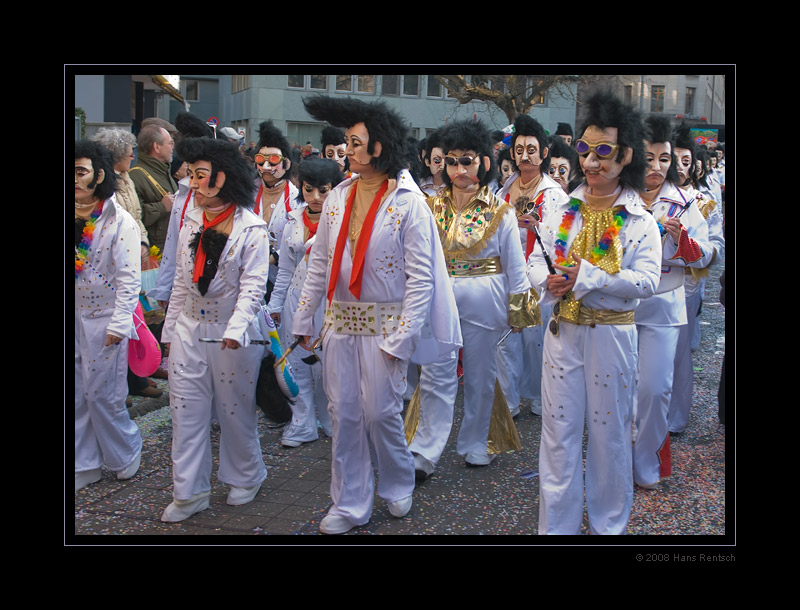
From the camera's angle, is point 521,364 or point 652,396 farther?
point 521,364

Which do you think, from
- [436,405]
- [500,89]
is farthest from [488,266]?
[500,89]

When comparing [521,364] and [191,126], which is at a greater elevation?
[191,126]

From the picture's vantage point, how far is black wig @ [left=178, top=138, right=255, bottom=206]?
4.64 m

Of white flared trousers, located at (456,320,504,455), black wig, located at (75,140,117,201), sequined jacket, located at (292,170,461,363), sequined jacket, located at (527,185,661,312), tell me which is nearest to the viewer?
sequined jacket, located at (527,185,661,312)

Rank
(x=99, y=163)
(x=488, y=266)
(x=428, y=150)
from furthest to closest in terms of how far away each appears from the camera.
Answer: (x=428, y=150) < (x=488, y=266) < (x=99, y=163)

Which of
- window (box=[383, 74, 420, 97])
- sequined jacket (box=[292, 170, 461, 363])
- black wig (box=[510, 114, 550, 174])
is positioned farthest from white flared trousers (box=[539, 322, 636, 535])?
window (box=[383, 74, 420, 97])

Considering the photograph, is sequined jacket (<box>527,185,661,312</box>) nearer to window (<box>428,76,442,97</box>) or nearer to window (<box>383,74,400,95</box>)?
window (<box>383,74,400,95</box>)

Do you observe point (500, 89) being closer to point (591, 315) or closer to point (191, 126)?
point (191, 126)

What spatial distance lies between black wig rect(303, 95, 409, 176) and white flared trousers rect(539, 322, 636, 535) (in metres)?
1.21

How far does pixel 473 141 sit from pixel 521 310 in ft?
3.76

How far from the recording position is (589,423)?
4133mm

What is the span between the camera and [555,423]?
4133 millimetres

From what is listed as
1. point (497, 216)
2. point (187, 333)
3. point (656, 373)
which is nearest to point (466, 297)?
point (497, 216)
